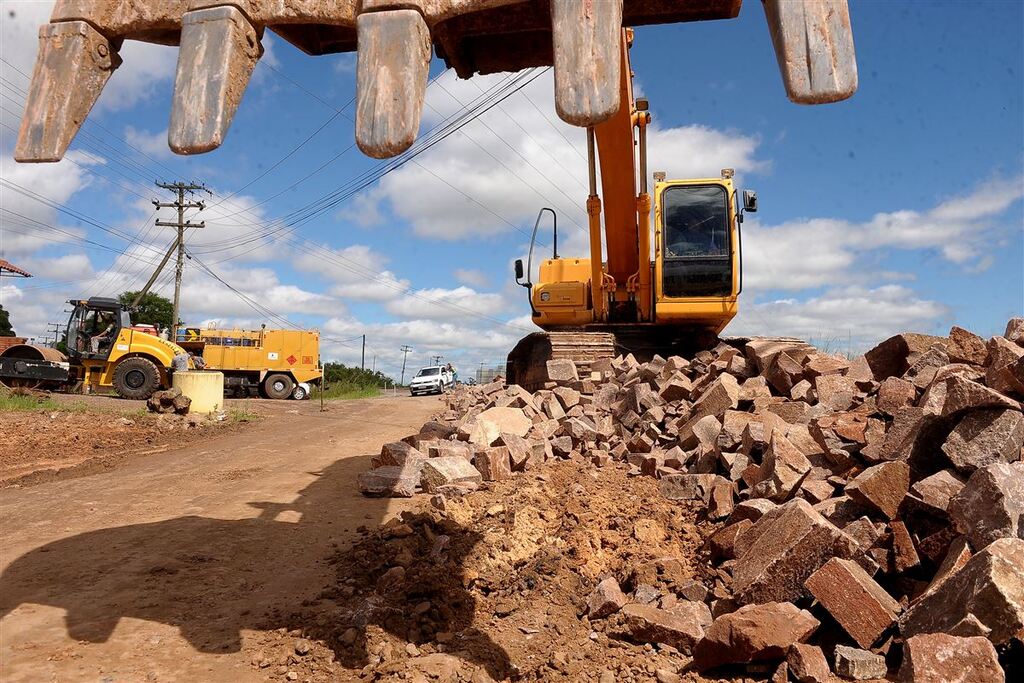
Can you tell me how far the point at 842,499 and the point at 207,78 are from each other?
343 cm

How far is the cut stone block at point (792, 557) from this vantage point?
9.48ft

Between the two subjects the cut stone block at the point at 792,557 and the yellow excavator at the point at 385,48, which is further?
the cut stone block at the point at 792,557

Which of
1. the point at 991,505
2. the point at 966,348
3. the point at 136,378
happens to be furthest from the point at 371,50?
the point at 136,378

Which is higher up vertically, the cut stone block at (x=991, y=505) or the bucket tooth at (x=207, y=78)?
the bucket tooth at (x=207, y=78)

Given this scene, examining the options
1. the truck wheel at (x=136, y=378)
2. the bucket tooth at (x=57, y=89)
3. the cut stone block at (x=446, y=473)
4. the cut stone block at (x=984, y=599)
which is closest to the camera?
the bucket tooth at (x=57, y=89)

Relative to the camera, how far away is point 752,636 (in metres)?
2.53

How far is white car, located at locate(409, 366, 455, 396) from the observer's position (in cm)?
3281

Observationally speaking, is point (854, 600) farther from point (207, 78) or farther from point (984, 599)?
point (207, 78)

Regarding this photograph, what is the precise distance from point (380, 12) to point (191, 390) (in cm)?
1256

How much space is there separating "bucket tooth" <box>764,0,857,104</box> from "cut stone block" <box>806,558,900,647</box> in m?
1.97

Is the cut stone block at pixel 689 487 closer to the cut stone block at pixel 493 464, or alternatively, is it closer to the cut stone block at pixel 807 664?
the cut stone block at pixel 493 464

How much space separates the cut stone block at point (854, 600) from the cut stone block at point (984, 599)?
5.0 inches

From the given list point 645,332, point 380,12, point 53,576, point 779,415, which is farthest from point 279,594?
point 645,332

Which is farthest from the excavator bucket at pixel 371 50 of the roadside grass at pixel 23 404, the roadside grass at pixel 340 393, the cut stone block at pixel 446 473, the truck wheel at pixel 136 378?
the roadside grass at pixel 340 393
